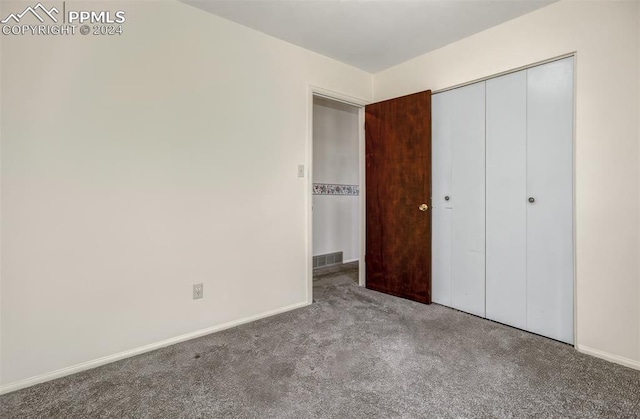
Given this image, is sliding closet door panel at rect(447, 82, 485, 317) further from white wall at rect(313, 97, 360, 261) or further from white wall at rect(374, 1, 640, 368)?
white wall at rect(313, 97, 360, 261)

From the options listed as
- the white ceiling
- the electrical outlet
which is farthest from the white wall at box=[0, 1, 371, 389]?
the white ceiling

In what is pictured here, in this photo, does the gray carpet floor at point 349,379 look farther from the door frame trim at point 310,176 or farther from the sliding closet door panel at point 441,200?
the door frame trim at point 310,176

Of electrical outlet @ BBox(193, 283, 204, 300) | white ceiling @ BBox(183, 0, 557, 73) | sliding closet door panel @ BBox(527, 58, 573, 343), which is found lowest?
electrical outlet @ BBox(193, 283, 204, 300)

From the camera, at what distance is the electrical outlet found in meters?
2.22

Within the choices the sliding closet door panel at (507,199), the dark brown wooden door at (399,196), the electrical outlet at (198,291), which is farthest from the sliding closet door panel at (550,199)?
the electrical outlet at (198,291)

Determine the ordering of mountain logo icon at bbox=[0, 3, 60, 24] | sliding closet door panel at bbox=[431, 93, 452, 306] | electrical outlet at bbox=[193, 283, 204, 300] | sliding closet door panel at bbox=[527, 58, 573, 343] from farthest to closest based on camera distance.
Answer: sliding closet door panel at bbox=[431, 93, 452, 306] → electrical outlet at bbox=[193, 283, 204, 300] → sliding closet door panel at bbox=[527, 58, 573, 343] → mountain logo icon at bbox=[0, 3, 60, 24]

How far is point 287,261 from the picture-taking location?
9.02 ft

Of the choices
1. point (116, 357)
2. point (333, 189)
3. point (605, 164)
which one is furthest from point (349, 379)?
point (333, 189)

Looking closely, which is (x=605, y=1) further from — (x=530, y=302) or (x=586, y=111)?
(x=530, y=302)

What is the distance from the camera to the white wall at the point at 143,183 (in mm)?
1650

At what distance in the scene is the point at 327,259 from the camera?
14.5ft

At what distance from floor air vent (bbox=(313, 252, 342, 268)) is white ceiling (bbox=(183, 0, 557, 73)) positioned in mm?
2647

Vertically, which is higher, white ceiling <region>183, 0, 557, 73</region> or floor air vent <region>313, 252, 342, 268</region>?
white ceiling <region>183, 0, 557, 73</region>

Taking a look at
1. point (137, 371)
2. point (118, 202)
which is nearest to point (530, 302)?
point (137, 371)
